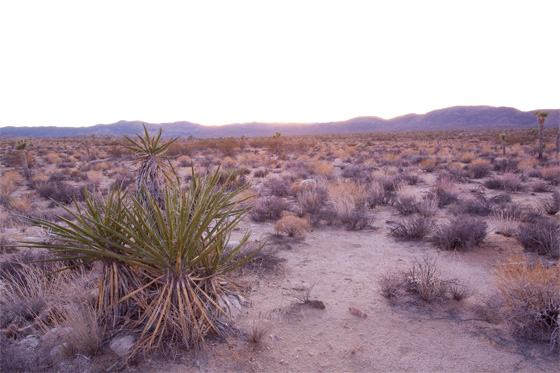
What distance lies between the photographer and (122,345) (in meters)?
2.95

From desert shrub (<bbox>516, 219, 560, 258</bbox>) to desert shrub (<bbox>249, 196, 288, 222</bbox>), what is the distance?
5512 mm

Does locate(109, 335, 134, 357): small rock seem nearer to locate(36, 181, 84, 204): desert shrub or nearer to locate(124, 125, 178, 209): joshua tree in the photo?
locate(124, 125, 178, 209): joshua tree

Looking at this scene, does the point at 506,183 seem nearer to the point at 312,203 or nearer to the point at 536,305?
the point at 312,203

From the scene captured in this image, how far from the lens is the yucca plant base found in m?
2.76

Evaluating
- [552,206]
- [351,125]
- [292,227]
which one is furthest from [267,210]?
[351,125]

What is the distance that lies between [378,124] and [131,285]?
155 metres

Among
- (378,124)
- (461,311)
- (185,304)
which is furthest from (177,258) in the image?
(378,124)

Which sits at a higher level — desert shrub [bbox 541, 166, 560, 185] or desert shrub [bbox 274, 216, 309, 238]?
desert shrub [bbox 541, 166, 560, 185]

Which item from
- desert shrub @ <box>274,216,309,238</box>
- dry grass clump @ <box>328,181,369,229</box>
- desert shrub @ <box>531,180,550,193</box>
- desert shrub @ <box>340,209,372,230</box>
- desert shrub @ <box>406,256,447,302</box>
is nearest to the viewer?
desert shrub @ <box>406,256,447,302</box>

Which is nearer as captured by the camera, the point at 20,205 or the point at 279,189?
the point at 20,205

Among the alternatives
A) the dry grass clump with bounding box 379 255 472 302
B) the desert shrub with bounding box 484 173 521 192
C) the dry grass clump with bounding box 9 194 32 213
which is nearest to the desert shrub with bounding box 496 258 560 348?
the dry grass clump with bounding box 379 255 472 302

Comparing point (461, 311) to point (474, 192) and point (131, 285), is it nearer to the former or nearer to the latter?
point (131, 285)

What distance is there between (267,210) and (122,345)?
5.86 meters

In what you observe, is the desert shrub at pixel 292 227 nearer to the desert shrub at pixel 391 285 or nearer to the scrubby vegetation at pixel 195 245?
the scrubby vegetation at pixel 195 245
